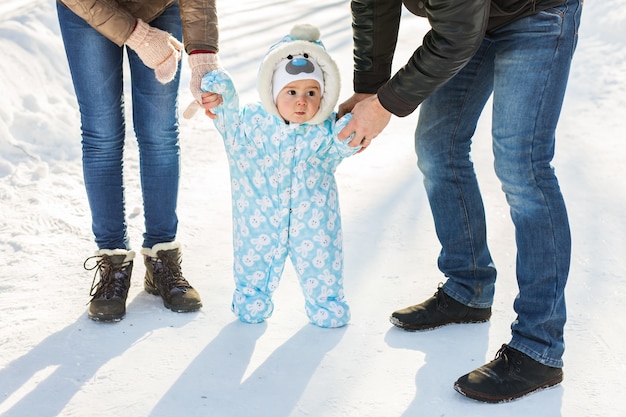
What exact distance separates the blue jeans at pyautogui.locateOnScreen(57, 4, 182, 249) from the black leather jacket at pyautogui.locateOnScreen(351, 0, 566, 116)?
2.20ft

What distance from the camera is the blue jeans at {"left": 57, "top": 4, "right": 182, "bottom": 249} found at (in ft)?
8.07

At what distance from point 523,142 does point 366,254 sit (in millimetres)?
1059

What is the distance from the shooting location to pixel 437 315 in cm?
254

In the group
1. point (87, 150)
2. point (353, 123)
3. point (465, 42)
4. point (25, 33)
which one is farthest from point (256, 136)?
point (25, 33)

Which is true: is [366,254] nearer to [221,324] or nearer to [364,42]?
[221,324]

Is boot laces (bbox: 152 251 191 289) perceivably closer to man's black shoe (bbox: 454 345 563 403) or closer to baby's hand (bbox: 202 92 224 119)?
baby's hand (bbox: 202 92 224 119)

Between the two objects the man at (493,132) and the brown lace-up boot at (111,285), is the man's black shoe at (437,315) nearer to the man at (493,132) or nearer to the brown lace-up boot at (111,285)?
the man at (493,132)

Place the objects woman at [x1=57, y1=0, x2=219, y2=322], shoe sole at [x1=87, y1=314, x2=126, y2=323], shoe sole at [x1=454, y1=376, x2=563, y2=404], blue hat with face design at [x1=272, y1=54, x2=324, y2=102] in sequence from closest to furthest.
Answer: shoe sole at [x1=454, y1=376, x2=563, y2=404] → blue hat with face design at [x1=272, y1=54, x2=324, y2=102] → woman at [x1=57, y1=0, x2=219, y2=322] → shoe sole at [x1=87, y1=314, x2=126, y2=323]

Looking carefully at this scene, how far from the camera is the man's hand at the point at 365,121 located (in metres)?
2.22

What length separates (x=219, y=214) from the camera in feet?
11.0

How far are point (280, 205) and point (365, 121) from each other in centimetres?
42

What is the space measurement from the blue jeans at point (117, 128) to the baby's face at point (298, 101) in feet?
1.46

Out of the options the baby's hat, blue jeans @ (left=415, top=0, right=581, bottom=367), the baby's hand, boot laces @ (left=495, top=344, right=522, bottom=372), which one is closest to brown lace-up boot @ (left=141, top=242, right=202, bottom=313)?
the baby's hand

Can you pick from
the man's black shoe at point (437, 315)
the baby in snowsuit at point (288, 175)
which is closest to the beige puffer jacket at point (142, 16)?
the baby in snowsuit at point (288, 175)
